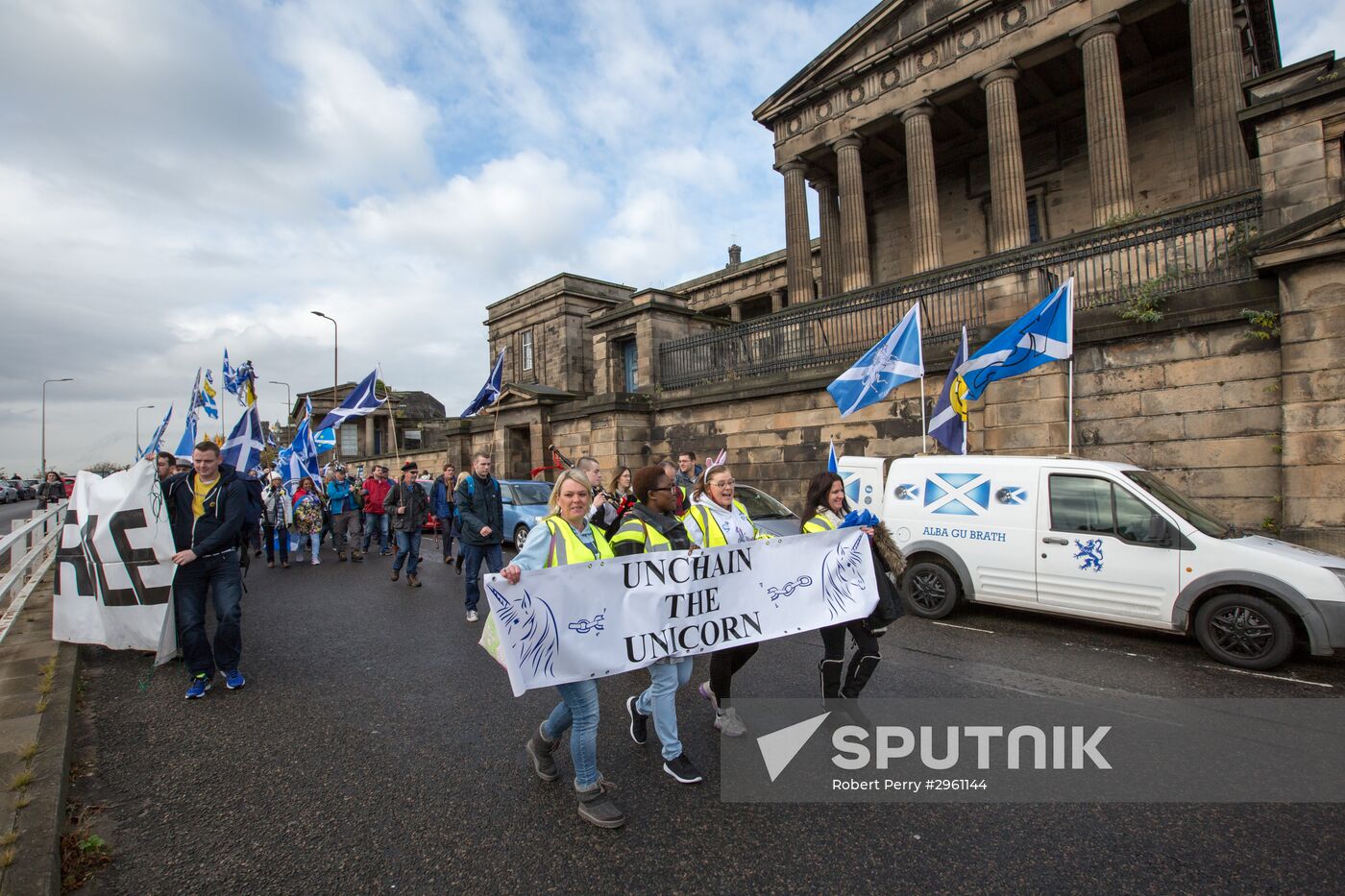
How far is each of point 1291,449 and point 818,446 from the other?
696cm

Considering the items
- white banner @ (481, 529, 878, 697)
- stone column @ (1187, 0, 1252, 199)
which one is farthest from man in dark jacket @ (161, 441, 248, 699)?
stone column @ (1187, 0, 1252, 199)

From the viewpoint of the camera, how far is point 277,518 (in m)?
12.2

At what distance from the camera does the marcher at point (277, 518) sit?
40.2ft

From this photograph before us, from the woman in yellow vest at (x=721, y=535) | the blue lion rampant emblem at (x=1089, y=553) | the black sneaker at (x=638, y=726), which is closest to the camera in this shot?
the black sneaker at (x=638, y=726)

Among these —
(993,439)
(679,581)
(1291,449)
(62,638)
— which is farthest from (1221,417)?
(62,638)

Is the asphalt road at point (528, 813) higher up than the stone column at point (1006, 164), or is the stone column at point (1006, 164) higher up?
the stone column at point (1006, 164)

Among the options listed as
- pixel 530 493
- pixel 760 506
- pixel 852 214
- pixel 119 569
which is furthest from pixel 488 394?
pixel 119 569

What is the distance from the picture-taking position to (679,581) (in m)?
3.91

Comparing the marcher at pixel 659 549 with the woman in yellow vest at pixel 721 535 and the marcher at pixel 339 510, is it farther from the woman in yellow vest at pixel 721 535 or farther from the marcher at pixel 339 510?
the marcher at pixel 339 510

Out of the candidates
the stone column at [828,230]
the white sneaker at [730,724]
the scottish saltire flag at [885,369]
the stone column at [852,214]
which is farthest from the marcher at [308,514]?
the stone column at [828,230]

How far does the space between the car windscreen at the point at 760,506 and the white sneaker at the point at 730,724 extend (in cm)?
572

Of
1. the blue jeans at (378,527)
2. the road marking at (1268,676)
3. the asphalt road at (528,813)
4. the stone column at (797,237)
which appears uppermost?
the stone column at (797,237)

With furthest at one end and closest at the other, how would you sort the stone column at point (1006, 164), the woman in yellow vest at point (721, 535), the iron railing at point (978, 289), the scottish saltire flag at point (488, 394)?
1. the scottish saltire flag at point (488, 394)
2. the stone column at point (1006, 164)
3. the iron railing at point (978, 289)
4. the woman in yellow vest at point (721, 535)

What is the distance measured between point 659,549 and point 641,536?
0.14 meters
